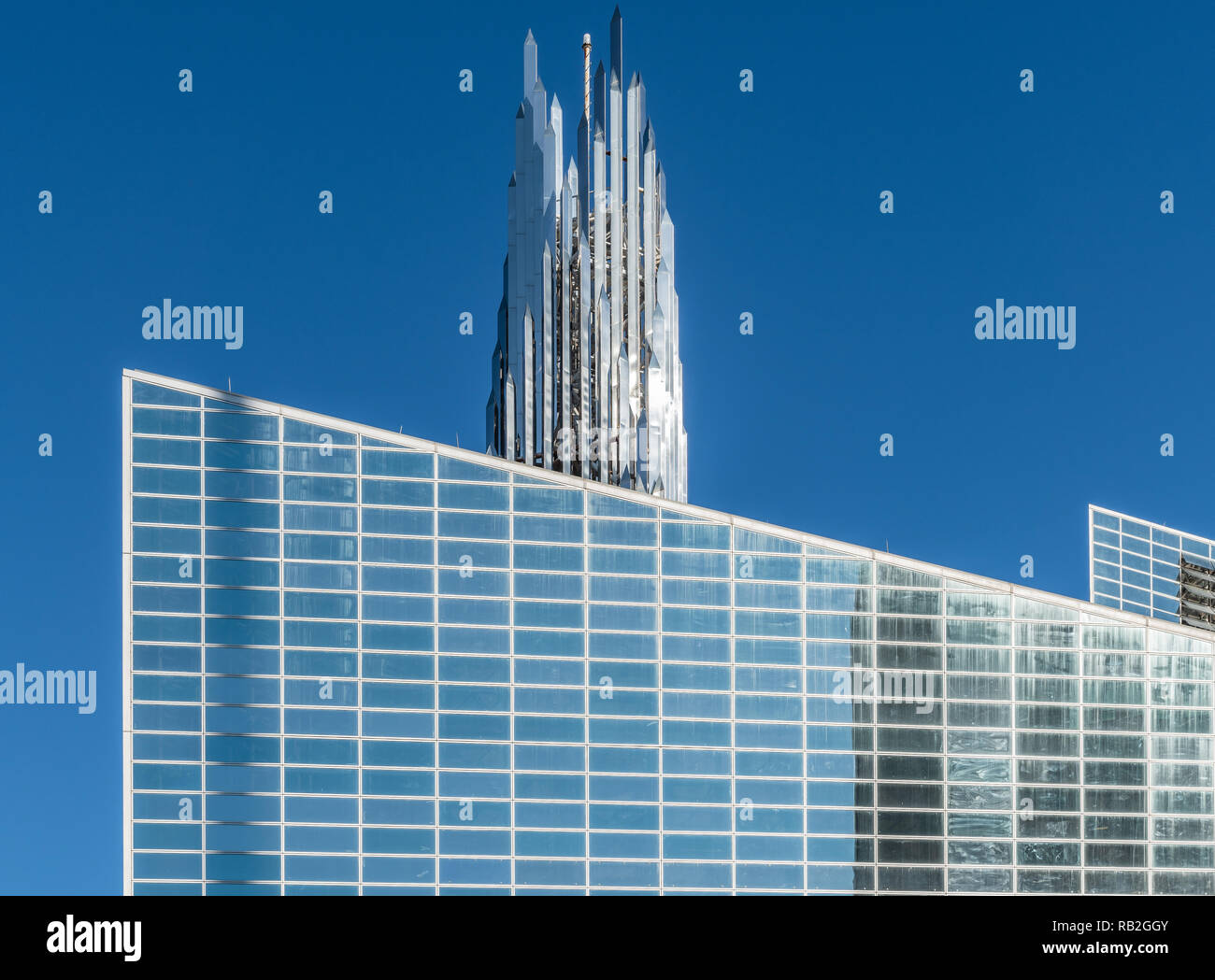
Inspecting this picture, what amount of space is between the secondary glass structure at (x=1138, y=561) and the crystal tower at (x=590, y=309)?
2382 cm

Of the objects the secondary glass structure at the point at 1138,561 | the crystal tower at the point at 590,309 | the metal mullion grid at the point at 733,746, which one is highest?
the crystal tower at the point at 590,309

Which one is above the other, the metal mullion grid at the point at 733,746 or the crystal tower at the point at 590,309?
the crystal tower at the point at 590,309

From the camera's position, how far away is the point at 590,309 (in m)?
99.3

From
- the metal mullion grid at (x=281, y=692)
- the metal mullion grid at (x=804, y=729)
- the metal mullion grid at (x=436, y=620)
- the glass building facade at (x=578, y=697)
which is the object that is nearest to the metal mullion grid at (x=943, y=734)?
the glass building facade at (x=578, y=697)

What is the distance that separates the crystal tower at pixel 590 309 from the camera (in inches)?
3792

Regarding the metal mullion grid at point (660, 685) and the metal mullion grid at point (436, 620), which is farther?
the metal mullion grid at point (660, 685)

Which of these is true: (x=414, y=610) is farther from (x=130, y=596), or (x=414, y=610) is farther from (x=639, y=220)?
(x=639, y=220)

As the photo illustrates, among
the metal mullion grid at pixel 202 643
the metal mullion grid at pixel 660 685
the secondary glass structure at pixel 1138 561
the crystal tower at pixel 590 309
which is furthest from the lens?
the crystal tower at pixel 590 309

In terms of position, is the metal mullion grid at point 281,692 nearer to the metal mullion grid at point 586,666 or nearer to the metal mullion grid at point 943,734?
the metal mullion grid at point 586,666

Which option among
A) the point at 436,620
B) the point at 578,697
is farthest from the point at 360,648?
the point at 578,697

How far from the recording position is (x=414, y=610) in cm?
7238

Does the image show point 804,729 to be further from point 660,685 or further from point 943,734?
point 660,685

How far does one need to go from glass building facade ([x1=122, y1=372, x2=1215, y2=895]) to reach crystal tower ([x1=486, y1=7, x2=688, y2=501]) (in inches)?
873

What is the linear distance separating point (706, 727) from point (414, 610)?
41.9ft
